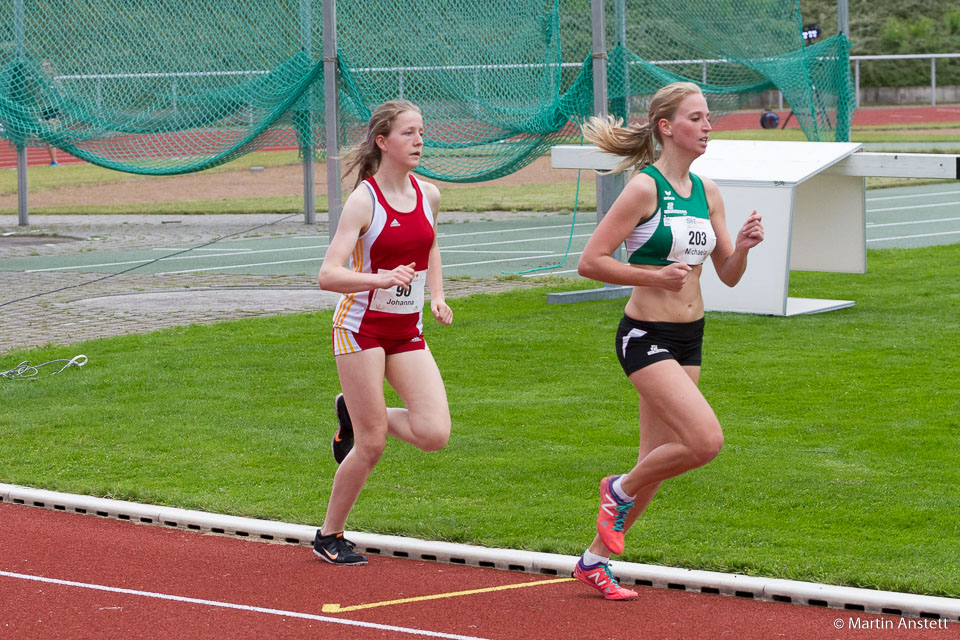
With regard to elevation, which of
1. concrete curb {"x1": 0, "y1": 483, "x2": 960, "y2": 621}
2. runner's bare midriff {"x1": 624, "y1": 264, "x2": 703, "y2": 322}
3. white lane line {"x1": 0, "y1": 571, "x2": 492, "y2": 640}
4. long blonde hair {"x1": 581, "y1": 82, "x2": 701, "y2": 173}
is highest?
long blonde hair {"x1": 581, "y1": 82, "x2": 701, "y2": 173}

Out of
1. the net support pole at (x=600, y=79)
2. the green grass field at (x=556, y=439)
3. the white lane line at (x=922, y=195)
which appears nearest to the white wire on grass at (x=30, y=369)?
the green grass field at (x=556, y=439)

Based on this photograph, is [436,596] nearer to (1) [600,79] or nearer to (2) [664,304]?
(2) [664,304]

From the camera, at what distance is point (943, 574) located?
5.91m

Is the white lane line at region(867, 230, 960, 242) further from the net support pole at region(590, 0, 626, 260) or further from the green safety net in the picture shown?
the net support pole at region(590, 0, 626, 260)

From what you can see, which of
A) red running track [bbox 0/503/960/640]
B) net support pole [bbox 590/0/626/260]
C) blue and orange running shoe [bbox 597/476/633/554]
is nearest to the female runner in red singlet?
red running track [bbox 0/503/960/640]

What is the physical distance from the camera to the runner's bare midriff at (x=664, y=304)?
5.62 m

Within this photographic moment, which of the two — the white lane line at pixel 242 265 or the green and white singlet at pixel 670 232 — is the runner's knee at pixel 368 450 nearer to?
the green and white singlet at pixel 670 232

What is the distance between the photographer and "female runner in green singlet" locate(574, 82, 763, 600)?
5.50 metres

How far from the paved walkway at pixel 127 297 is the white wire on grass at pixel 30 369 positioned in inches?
40.0

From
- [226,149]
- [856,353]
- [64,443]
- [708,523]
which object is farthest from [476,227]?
[708,523]

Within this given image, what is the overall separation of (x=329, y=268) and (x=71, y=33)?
17.0 metres

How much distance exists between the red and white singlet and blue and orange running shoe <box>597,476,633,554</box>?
1.16 metres

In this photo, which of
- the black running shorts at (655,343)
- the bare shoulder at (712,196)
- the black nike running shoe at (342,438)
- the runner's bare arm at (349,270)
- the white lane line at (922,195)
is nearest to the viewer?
the black running shorts at (655,343)

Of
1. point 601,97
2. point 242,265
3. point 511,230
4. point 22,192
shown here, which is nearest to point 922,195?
point 511,230
